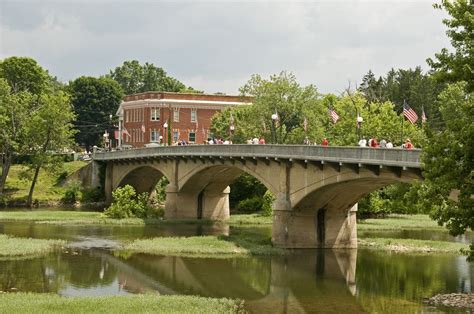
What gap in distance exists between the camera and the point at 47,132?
86000 millimetres

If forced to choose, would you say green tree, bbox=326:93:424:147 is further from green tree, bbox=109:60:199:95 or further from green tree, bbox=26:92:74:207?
green tree, bbox=109:60:199:95

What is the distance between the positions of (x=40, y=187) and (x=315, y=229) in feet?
168

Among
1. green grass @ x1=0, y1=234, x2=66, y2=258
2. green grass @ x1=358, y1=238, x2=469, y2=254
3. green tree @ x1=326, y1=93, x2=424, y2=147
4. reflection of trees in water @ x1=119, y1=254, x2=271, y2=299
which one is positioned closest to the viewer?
reflection of trees in water @ x1=119, y1=254, x2=271, y2=299

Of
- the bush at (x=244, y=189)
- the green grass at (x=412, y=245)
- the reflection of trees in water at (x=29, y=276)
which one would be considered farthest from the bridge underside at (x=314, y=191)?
the reflection of trees in water at (x=29, y=276)

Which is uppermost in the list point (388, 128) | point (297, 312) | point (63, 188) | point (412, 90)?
point (412, 90)

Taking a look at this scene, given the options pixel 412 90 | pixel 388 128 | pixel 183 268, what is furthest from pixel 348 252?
pixel 412 90

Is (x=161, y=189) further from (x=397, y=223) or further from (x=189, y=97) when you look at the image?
(x=397, y=223)

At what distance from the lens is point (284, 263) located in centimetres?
4475

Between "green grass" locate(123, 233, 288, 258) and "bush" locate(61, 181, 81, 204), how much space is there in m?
39.7

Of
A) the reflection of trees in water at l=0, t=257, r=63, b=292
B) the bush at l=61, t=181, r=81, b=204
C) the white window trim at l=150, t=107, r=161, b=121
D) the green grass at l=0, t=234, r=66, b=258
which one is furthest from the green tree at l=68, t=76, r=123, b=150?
the reflection of trees in water at l=0, t=257, r=63, b=292

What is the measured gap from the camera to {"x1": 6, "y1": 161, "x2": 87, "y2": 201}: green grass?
88.6 meters

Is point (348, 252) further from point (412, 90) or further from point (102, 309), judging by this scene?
point (412, 90)

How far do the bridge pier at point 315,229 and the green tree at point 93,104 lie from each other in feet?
281

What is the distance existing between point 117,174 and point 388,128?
33117 mm
